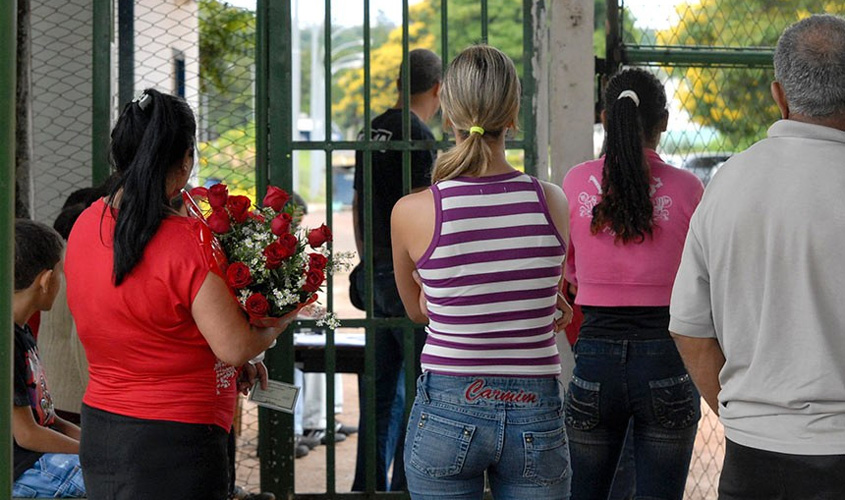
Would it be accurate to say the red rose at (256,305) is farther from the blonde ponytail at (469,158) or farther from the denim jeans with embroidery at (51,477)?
the denim jeans with embroidery at (51,477)

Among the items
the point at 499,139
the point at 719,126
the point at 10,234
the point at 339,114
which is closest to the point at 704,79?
the point at 719,126

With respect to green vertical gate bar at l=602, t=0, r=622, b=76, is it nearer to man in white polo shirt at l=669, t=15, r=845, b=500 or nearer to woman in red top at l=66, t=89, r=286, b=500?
man in white polo shirt at l=669, t=15, r=845, b=500

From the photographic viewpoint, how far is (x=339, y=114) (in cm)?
3984

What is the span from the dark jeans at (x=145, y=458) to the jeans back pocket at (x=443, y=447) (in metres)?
0.59

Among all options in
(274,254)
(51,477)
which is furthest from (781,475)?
(51,477)

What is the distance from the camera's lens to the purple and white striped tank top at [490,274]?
8.55ft

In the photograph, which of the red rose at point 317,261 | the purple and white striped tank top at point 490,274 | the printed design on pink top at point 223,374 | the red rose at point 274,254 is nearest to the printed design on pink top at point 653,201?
the purple and white striped tank top at point 490,274

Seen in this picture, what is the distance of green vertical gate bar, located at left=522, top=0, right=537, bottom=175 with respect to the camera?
4511mm

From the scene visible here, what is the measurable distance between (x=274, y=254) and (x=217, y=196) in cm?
24

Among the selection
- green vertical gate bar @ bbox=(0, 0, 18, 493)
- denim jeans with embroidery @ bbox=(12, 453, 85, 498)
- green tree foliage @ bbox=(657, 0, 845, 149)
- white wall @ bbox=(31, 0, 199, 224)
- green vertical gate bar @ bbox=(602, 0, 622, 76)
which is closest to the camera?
green vertical gate bar @ bbox=(0, 0, 18, 493)

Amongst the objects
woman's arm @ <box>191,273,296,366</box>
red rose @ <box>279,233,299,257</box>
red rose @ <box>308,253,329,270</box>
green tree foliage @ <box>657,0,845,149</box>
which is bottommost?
woman's arm @ <box>191,273,296,366</box>

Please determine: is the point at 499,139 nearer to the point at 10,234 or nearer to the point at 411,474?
the point at 411,474

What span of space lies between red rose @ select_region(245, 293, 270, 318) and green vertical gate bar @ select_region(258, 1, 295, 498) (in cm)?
163

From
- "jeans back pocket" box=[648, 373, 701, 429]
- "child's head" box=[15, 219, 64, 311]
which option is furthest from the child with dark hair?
"jeans back pocket" box=[648, 373, 701, 429]
